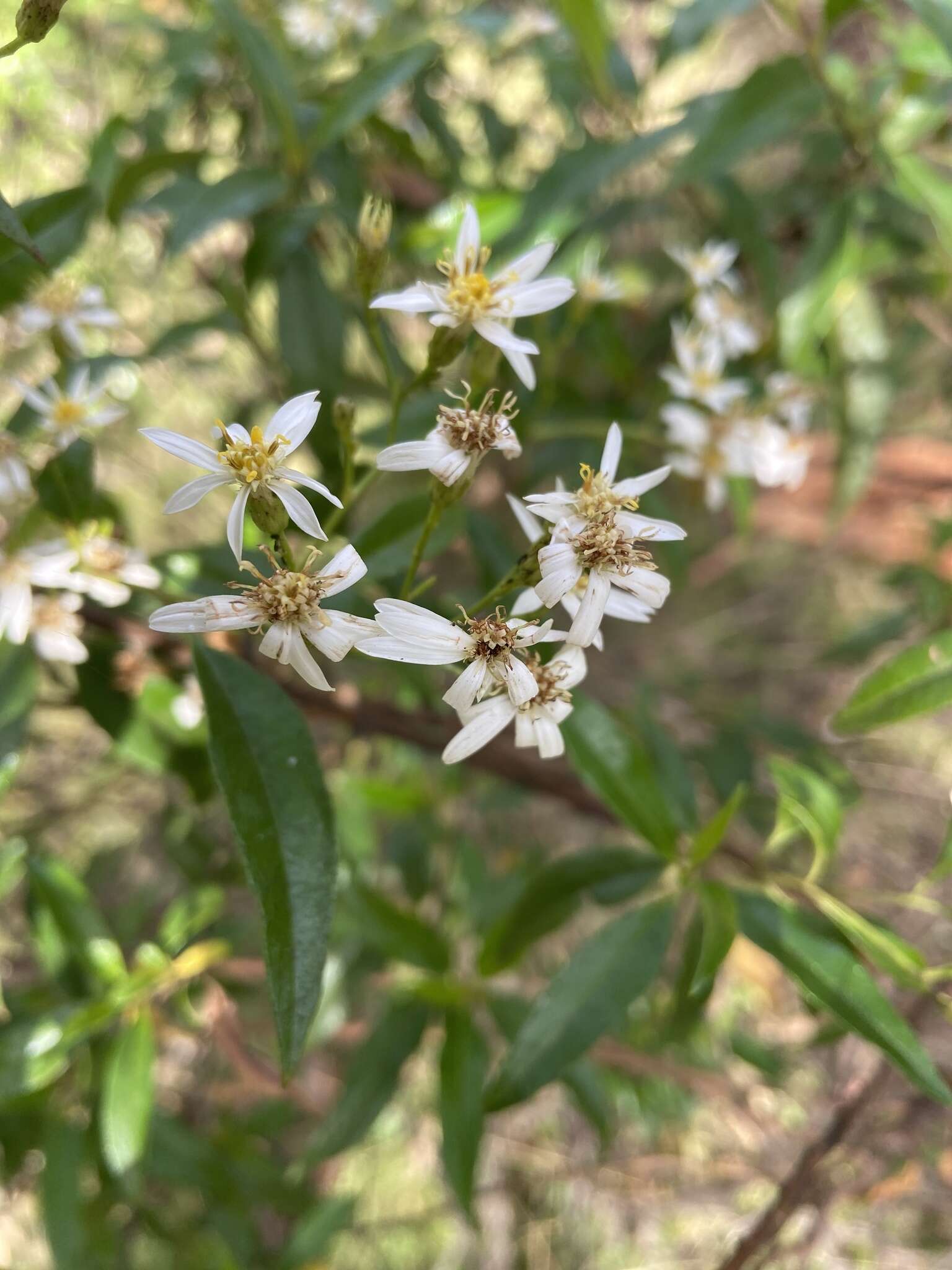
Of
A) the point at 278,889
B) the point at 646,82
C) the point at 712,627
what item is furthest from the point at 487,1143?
the point at 646,82

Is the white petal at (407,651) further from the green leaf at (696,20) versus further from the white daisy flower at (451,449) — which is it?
the green leaf at (696,20)

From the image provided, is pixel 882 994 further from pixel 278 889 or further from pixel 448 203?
pixel 448 203

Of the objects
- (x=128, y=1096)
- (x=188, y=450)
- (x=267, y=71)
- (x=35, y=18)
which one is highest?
(x=35, y=18)

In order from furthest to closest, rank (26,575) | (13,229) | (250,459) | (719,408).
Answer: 1. (719,408)
2. (26,575)
3. (250,459)
4. (13,229)

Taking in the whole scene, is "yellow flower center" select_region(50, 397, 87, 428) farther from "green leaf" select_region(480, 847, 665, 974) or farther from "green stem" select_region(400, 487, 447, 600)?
"green leaf" select_region(480, 847, 665, 974)

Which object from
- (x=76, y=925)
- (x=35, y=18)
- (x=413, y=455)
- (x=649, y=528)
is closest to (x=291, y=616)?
(x=413, y=455)

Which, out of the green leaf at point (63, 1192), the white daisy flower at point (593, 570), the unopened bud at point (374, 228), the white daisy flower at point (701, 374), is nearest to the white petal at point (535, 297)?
the unopened bud at point (374, 228)

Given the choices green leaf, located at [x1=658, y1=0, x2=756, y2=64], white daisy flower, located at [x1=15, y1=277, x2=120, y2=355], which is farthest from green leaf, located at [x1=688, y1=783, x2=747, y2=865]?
green leaf, located at [x1=658, y1=0, x2=756, y2=64]

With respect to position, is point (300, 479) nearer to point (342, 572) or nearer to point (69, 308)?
point (342, 572)
